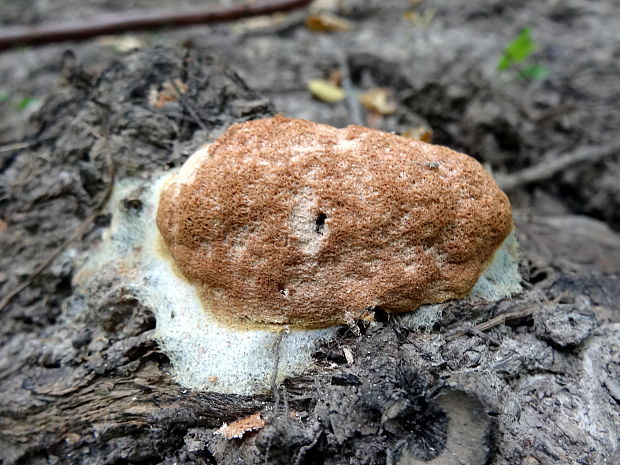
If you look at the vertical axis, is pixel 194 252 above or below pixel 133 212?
above

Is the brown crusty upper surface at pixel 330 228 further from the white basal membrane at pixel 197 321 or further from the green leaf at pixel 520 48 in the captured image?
the green leaf at pixel 520 48

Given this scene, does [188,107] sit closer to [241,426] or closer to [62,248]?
[62,248]

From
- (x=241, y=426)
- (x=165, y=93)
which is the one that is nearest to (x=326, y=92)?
(x=165, y=93)

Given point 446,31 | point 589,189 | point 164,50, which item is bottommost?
point 589,189

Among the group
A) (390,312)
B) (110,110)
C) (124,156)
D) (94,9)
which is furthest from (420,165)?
(94,9)

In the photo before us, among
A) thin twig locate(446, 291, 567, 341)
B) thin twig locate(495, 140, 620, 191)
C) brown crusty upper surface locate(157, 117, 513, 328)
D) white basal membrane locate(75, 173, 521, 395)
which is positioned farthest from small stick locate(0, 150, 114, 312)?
thin twig locate(495, 140, 620, 191)

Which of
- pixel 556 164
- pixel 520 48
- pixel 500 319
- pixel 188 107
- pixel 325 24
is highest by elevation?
pixel 188 107

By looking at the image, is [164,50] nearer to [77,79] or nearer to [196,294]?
[77,79]
